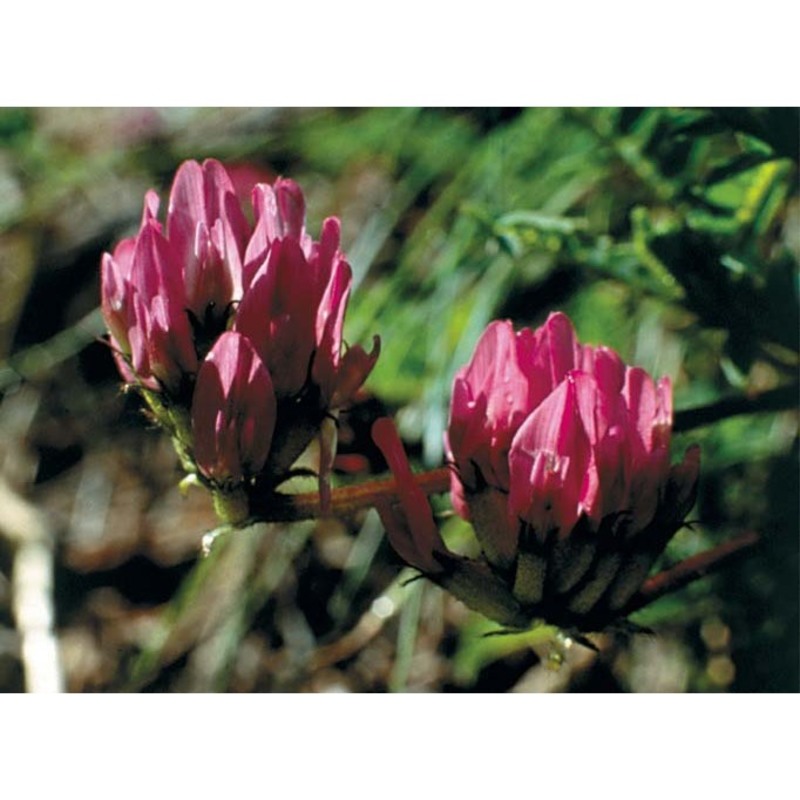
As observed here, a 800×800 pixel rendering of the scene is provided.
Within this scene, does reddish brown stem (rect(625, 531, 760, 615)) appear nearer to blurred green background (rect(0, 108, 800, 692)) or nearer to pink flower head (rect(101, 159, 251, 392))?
blurred green background (rect(0, 108, 800, 692))

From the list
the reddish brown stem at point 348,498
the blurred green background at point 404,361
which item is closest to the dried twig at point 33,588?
the blurred green background at point 404,361

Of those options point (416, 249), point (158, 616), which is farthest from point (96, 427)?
point (416, 249)

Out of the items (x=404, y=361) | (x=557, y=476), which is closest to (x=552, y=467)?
(x=557, y=476)

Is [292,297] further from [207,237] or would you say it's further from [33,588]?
[33,588]

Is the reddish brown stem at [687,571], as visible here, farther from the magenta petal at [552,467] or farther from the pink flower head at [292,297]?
the pink flower head at [292,297]

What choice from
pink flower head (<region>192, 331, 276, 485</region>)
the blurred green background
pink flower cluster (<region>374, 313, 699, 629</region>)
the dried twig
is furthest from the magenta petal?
the dried twig
